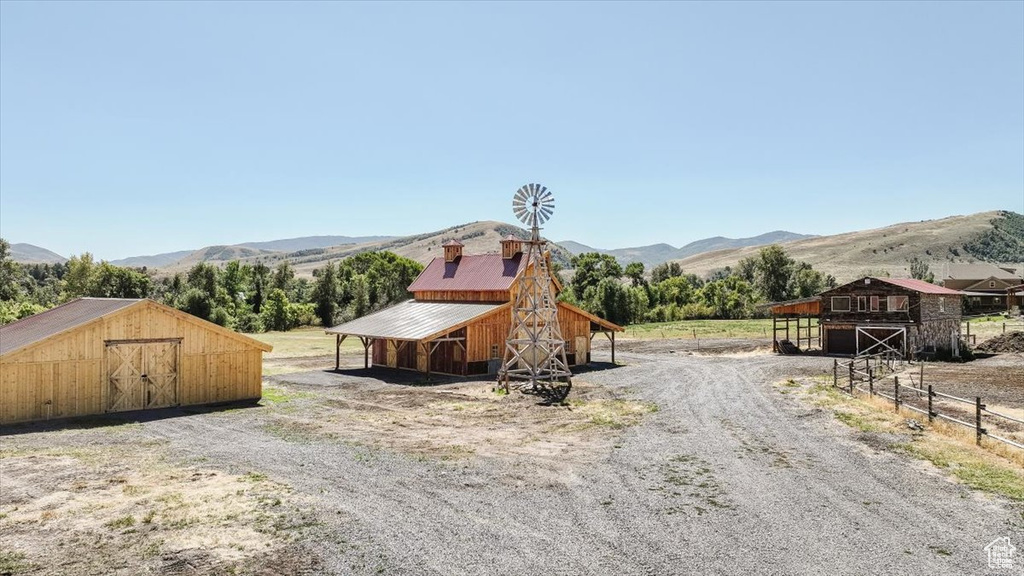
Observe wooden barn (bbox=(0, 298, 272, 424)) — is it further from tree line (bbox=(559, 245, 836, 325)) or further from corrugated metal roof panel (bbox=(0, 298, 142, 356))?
tree line (bbox=(559, 245, 836, 325))

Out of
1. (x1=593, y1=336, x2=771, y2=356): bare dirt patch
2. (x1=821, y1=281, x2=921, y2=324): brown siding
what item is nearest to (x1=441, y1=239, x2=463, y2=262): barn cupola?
(x1=593, y1=336, x2=771, y2=356): bare dirt patch

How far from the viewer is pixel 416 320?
43.3m

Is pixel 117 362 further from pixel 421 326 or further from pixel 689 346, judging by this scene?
pixel 689 346

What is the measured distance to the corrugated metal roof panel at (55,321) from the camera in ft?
84.5

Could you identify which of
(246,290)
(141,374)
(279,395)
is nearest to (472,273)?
(279,395)

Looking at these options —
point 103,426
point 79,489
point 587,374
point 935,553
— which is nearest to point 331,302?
point 587,374

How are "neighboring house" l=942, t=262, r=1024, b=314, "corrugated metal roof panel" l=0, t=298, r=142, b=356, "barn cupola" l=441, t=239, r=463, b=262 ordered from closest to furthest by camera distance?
"corrugated metal roof panel" l=0, t=298, r=142, b=356, "barn cupola" l=441, t=239, r=463, b=262, "neighboring house" l=942, t=262, r=1024, b=314

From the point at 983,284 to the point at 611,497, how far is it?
101289 mm

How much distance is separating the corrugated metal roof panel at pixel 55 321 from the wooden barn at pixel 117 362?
85mm

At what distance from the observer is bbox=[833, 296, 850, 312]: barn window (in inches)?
1983

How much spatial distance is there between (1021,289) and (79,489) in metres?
97.8

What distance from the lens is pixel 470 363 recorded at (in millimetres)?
39688

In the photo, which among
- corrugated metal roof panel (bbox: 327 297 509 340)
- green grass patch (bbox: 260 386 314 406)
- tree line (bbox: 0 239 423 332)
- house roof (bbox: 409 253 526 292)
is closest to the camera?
green grass patch (bbox: 260 386 314 406)

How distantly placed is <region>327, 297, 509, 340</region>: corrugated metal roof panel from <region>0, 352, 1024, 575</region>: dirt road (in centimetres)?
1392
